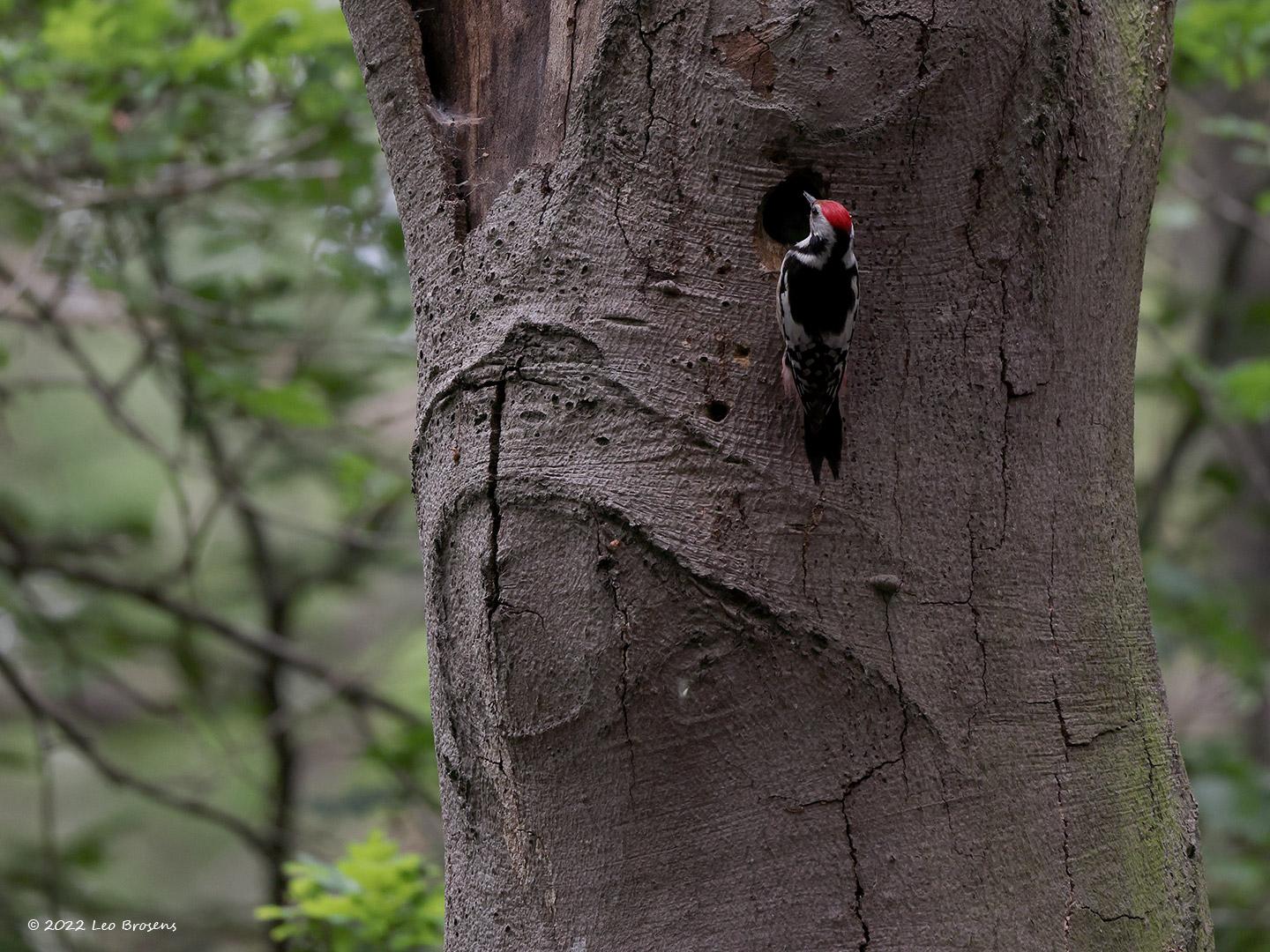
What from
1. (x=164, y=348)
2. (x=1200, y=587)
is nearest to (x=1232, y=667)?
(x=1200, y=587)

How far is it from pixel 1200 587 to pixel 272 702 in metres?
5.00

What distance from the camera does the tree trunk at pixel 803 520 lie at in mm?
1561

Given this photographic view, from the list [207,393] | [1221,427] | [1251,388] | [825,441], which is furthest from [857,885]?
[1221,427]

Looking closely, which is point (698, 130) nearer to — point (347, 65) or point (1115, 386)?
point (1115, 386)

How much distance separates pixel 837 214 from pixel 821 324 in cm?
23

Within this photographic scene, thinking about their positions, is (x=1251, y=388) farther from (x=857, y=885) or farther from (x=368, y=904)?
(x=368, y=904)

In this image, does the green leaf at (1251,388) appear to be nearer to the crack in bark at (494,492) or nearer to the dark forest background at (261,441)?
the dark forest background at (261,441)

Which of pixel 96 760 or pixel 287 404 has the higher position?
pixel 287 404

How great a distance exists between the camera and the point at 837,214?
165cm

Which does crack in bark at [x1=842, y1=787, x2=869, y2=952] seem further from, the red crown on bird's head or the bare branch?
the bare branch

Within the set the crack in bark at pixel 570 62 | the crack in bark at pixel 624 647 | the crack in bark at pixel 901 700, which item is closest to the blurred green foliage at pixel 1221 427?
the crack in bark at pixel 570 62

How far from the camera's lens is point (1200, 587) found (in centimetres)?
525

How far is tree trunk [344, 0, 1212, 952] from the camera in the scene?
1561mm

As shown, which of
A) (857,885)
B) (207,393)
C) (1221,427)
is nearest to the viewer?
(857,885)
